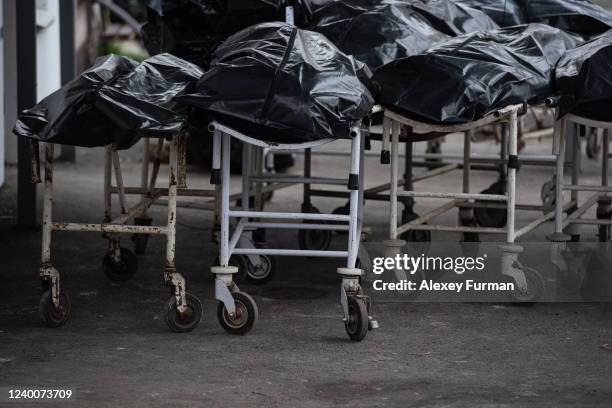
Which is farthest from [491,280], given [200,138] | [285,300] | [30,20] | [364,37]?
[200,138]

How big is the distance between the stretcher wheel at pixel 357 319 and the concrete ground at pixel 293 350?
6cm

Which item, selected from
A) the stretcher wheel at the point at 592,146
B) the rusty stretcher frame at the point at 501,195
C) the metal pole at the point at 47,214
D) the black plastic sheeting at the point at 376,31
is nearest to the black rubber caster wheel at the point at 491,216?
the black plastic sheeting at the point at 376,31

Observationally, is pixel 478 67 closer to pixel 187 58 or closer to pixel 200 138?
pixel 187 58

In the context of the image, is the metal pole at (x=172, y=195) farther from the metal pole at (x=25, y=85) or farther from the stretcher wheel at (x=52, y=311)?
the metal pole at (x=25, y=85)

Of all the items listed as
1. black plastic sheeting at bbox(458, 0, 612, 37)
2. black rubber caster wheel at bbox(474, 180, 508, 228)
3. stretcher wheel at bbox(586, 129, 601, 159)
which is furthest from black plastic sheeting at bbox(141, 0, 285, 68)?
stretcher wheel at bbox(586, 129, 601, 159)

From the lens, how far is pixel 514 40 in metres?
7.52

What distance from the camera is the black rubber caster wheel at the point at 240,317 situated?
242 inches

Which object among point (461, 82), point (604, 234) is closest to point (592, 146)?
point (604, 234)

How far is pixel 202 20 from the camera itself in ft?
26.1

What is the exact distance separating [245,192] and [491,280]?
1.77 meters

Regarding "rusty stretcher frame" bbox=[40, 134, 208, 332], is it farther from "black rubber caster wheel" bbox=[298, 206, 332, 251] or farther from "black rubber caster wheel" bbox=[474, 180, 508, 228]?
"black rubber caster wheel" bbox=[474, 180, 508, 228]

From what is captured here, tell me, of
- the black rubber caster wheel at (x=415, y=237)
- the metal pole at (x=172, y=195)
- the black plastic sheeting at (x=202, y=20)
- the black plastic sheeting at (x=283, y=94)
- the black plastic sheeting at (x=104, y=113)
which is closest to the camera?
the black plastic sheeting at (x=283, y=94)

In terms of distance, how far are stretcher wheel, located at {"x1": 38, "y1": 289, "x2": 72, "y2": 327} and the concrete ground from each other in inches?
2.5

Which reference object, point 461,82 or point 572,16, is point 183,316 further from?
point 572,16
